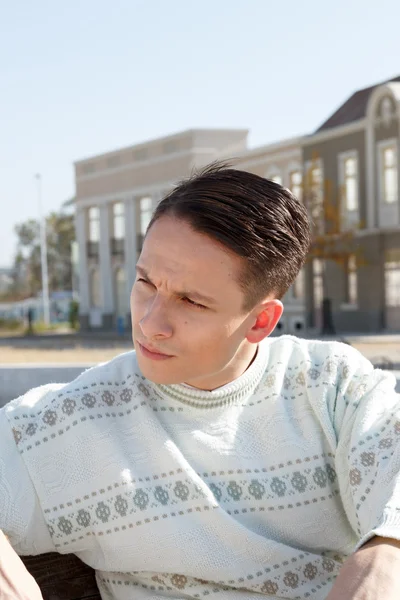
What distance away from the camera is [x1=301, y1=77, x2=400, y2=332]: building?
30.2 metres

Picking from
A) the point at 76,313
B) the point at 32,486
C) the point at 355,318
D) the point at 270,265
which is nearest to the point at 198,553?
the point at 32,486

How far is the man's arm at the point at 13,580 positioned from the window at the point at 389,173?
29443 millimetres

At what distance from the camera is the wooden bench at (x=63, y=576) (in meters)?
1.82

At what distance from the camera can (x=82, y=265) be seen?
50.2 metres

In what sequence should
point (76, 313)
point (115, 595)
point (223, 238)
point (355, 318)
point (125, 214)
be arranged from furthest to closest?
point (76, 313) → point (125, 214) → point (355, 318) → point (115, 595) → point (223, 238)

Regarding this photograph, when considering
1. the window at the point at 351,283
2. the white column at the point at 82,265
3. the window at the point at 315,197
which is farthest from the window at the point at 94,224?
the window at the point at 351,283

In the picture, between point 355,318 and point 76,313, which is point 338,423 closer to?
point 355,318

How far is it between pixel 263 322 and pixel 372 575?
50cm

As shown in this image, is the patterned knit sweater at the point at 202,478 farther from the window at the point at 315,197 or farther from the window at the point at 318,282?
the window at the point at 318,282

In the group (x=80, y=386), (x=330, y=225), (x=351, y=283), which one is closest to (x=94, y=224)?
(x=330, y=225)

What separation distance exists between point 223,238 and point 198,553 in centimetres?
56

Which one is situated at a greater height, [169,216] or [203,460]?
[169,216]

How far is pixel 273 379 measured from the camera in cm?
194

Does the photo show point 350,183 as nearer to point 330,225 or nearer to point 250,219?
point 330,225
